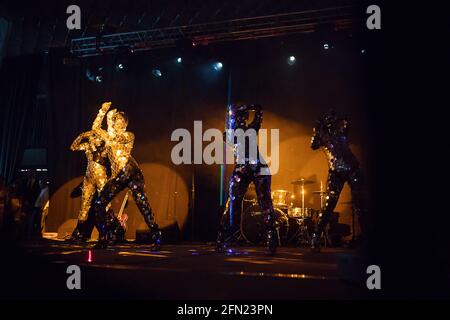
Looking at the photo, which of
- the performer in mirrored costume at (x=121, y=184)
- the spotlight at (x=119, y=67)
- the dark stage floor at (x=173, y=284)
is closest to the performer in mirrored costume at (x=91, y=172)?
the performer in mirrored costume at (x=121, y=184)

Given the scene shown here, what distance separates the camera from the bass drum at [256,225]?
7.53 metres

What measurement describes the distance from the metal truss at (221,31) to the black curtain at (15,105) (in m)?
1.27

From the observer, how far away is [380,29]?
1760 millimetres

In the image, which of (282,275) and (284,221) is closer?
(282,275)

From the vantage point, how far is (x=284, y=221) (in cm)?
754

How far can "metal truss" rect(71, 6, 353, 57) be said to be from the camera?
784 cm

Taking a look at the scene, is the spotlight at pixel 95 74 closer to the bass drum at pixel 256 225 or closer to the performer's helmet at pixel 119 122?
the performer's helmet at pixel 119 122

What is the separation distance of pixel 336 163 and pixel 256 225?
9.29 ft

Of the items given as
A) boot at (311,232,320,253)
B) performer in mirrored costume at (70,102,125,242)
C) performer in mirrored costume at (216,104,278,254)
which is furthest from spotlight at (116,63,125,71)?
boot at (311,232,320,253)

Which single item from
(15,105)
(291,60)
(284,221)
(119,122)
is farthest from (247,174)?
(15,105)

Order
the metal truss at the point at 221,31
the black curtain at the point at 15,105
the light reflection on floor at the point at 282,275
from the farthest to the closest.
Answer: the black curtain at the point at 15,105 < the metal truss at the point at 221,31 < the light reflection on floor at the point at 282,275

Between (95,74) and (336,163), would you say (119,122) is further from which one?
(95,74)

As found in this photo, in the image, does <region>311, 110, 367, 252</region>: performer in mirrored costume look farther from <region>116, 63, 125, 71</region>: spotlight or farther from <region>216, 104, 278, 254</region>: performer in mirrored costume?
<region>116, 63, 125, 71</region>: spotlight
